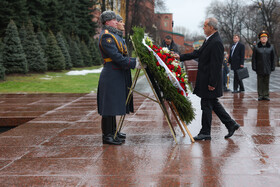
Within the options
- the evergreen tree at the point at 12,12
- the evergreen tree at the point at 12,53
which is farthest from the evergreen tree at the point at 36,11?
the evergreen tree at the point at 12,53

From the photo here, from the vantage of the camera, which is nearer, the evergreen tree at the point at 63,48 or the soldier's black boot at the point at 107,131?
the soldier's black boot at the point at 107,131

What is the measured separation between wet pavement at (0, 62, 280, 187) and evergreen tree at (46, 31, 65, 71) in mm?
19030

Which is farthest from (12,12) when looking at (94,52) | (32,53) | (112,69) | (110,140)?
(110,140)

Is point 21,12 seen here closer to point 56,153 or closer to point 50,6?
point 50,6

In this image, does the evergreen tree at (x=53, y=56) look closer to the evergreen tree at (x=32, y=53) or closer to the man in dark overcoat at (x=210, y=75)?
the evergreen tree at (x=32, y=53)

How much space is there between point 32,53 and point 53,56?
10.1 feet

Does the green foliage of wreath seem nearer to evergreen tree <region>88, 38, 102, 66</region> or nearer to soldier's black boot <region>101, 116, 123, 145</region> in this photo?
soldier's black boot <region>101, 116, 123, 145</region>

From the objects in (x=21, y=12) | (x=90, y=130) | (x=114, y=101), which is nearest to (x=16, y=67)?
(x=21, y=12)

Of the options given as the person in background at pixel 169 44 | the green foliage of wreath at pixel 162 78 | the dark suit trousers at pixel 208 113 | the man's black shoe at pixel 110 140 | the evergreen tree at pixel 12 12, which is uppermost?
the evergreen tree at pixel 12 12

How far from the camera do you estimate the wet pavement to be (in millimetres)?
3779

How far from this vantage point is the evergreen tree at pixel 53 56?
26.2 m

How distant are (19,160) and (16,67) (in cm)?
1733

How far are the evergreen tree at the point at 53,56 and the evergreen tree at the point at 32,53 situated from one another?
244 cm

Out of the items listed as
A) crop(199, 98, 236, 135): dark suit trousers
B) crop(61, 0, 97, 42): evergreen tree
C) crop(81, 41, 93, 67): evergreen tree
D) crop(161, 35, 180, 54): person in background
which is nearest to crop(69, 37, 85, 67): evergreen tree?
crop(61, 0, 97, 42): evergreen tree
